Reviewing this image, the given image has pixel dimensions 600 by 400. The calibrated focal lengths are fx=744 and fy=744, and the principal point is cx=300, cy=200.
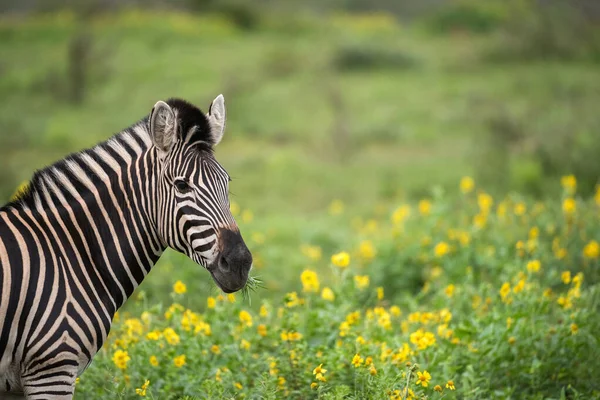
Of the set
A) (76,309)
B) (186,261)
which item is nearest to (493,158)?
(186,261)

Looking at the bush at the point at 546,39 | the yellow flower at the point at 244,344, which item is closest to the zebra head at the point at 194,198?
the yellow flower at the point at 244,344

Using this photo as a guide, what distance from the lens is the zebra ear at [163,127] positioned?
3.23 meters

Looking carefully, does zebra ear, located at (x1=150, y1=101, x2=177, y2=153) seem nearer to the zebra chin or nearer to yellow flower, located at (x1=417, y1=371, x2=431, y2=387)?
the zebra chin

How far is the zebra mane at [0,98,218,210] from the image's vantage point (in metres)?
3.30

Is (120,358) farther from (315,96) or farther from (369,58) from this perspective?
(369,58)

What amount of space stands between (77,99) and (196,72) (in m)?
2.89

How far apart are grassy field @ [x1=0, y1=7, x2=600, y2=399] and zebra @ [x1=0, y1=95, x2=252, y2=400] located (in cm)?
56

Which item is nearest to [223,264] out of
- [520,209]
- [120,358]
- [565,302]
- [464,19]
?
[120,358]

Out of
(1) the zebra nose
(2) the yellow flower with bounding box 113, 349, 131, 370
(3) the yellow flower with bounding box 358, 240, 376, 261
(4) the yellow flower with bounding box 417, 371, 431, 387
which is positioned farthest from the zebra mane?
(3) the yellow flower with bounding box 358, 240, 376, 261

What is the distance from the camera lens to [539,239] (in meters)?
6.53

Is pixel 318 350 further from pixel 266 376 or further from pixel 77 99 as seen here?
pixel 77 99

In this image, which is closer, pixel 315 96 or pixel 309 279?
pixel 309 279

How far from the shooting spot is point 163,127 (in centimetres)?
329

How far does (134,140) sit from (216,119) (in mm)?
391
